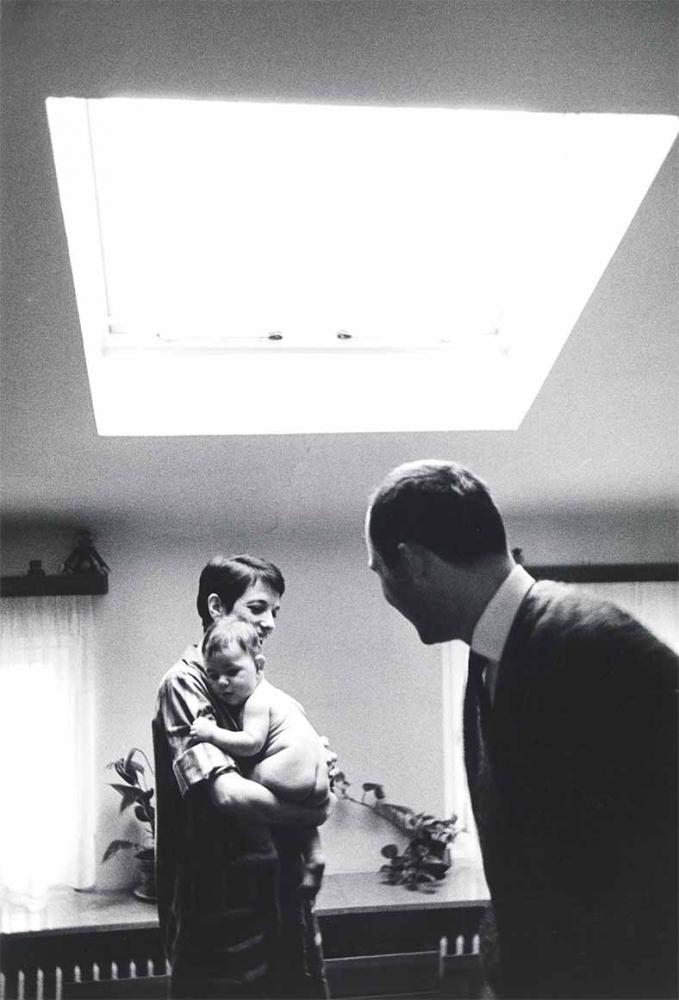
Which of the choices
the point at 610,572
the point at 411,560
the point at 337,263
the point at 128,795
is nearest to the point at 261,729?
the point at 128,795

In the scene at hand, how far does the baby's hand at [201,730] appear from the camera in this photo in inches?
58.4

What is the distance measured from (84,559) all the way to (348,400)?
56 cm


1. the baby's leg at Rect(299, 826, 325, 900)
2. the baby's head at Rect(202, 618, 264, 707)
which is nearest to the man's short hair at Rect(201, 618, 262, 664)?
the baby's head at Rect(202, 618, 264, 707)

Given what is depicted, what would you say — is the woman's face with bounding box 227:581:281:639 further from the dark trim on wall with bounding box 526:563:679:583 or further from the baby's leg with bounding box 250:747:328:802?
the dark trim on wall with bounding box 526:563:679:583

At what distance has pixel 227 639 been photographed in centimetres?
153

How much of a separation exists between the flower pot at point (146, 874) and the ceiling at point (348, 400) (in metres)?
0.55

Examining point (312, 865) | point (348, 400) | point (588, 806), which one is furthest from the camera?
point (348, 400)

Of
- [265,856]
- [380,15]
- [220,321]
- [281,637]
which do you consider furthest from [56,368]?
[265,856]

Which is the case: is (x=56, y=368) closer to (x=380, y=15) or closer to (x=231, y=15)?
(x=231, y=15)

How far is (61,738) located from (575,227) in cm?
127

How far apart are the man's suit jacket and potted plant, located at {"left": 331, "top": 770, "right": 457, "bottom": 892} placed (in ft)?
0.42

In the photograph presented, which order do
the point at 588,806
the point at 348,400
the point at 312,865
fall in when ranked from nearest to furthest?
the point at 588,806 → the point at 312,865 → the point at 348,400

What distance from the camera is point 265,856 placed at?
148 centimetres

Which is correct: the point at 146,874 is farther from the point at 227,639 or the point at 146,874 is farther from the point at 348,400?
the point at 348,400
